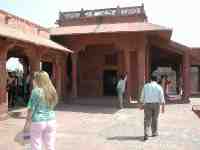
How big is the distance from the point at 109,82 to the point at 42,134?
17.6 meters

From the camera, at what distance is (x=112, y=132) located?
373 inches

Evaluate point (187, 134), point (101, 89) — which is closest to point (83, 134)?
point (187, 134)

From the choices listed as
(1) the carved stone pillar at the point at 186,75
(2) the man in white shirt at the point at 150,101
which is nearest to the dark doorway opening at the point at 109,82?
(1) the carved stone pillar at the point at 186,75

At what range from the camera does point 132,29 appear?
52.9ft

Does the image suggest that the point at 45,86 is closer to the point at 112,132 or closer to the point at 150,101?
the point at 150,101

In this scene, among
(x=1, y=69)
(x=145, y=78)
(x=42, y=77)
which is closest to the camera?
(x=42, y=77)

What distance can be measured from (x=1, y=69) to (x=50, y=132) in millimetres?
7660

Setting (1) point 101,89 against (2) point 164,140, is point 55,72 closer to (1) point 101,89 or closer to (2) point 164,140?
(1) point 101,89

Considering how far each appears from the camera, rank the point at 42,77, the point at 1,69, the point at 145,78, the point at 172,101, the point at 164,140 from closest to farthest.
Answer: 1. the point at 42,77
2. the point at 164,140
3. the point at 1,69
4. the point at 145,78
5. the point at 172,101

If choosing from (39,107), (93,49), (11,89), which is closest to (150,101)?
(39,107)

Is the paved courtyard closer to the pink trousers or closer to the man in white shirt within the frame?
the man in white shirt

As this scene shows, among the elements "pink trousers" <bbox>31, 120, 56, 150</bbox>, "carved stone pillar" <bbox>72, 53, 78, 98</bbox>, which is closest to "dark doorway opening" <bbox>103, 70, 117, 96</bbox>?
"carved stone pillar" <bbox>72, 53, 78, 98</bbox>

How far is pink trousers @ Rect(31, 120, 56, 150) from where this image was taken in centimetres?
473

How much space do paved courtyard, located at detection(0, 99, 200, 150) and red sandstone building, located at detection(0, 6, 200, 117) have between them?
2.68 meters
